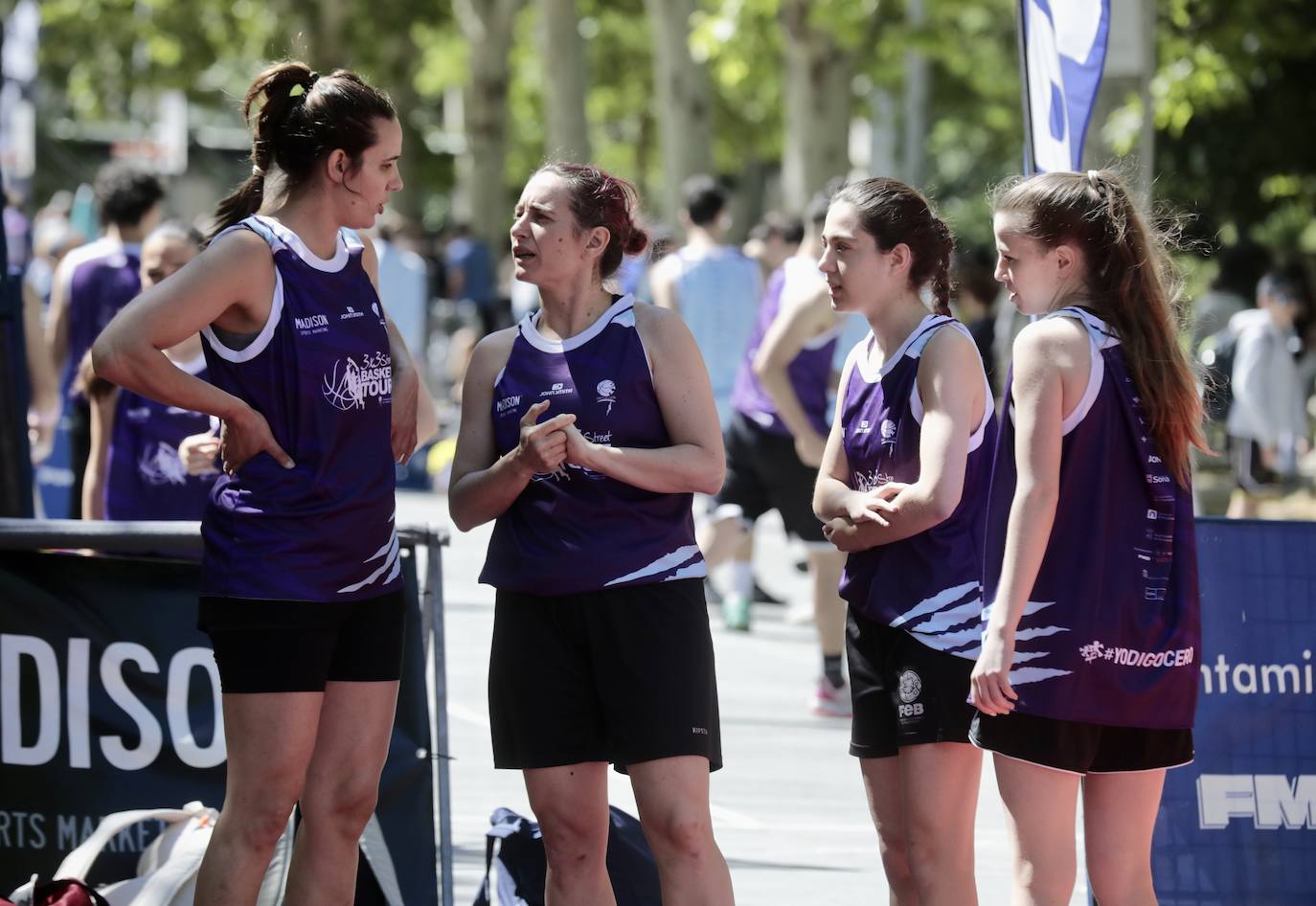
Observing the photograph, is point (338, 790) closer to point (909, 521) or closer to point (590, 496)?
point (590, 496)

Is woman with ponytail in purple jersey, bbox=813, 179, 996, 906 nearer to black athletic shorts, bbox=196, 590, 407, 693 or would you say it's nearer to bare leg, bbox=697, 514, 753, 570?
black athletic shorts, bbox=196, 590, 407, 693

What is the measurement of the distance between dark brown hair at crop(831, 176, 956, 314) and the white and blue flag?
2.74 feet

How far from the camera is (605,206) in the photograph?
440 centimetres

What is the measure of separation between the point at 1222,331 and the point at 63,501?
8.70 meters

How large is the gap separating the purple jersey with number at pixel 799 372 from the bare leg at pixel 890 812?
15.0ft

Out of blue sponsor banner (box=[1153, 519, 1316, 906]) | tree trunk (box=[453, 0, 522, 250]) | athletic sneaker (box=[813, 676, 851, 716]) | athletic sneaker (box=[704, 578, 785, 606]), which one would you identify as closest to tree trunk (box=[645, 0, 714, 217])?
tree trunk (box=[453, 0, 522, 250])

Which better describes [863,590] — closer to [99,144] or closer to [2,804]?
[2,804]

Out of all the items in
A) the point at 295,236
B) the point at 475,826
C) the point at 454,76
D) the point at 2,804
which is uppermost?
the point at 454,76

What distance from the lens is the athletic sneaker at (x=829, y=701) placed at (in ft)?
28.5

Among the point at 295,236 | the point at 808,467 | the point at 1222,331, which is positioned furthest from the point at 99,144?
the point at 295,236

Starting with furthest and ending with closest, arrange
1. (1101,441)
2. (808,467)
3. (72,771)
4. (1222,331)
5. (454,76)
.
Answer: (454,76), (1222,331), (808,467), (72,771), (1101,441)

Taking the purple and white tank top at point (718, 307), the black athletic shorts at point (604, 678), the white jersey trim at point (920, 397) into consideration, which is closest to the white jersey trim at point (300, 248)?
the black athletic shorts at point (604, 678)

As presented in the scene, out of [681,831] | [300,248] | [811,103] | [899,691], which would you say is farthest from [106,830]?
[811,103]

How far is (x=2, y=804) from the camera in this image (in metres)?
5.20
